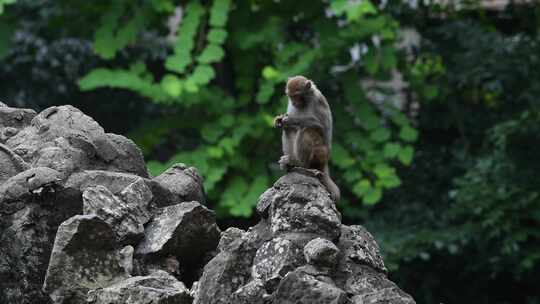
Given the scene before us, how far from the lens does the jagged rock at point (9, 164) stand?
8039mm

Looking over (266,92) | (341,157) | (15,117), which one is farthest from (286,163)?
→ (341,157)

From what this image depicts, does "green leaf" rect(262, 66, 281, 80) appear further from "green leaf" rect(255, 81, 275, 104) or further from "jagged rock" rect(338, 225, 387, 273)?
"jagged rock" rect(338, 225, 387, 273)

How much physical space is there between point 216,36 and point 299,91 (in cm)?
600

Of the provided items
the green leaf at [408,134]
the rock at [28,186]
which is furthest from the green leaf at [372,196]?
the rock at [28,186]

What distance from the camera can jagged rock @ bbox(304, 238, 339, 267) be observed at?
673 centimetres

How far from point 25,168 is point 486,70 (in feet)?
29.9

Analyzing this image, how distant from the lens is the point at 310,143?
25.5 ft

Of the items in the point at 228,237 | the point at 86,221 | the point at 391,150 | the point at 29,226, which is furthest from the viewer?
the point at 391,150

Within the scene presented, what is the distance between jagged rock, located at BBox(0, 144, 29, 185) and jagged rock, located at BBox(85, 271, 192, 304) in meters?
1.33

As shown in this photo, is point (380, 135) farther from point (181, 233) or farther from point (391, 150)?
point (181, 233)

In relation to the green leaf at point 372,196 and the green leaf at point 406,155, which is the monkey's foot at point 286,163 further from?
the green leaf at point 406,155

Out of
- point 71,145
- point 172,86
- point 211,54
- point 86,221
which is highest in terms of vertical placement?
point 211,54

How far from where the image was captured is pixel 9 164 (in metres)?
8.11

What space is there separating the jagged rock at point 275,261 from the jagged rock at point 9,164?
205 centimetres
